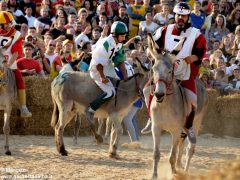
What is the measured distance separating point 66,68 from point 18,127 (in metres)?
2.21

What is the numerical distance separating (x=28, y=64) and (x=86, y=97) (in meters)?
3.29

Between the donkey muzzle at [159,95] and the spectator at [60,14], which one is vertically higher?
the spectator at [60,14]

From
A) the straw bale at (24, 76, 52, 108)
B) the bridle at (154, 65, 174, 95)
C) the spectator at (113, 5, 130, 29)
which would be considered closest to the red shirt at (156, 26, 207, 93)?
the bridle at (154, 65, 174, 95)

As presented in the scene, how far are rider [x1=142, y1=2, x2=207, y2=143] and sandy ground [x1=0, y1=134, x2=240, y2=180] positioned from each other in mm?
1210

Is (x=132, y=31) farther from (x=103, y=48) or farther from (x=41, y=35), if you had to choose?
(x=103, y=48)

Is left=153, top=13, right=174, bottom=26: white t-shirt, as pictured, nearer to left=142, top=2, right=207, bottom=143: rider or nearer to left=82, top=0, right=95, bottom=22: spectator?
left=82, top=0, right=95, bottom=22: spectator

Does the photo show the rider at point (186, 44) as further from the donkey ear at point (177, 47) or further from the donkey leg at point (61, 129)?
the donkey leg at point (61, 129)

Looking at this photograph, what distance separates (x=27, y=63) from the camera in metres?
20.2

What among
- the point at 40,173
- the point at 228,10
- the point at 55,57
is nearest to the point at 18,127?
the point at 55,57

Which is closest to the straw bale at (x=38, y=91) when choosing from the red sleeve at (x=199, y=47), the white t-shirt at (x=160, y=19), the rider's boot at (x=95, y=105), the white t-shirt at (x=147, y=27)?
the rider's boot at (x=95, y=105)

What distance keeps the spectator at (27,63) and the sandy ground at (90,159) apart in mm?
1633

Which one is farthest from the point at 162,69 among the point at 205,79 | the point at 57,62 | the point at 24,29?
the point at 24,29

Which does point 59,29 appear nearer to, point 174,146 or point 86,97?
point 86,97

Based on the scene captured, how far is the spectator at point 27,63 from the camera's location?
20.0 m
